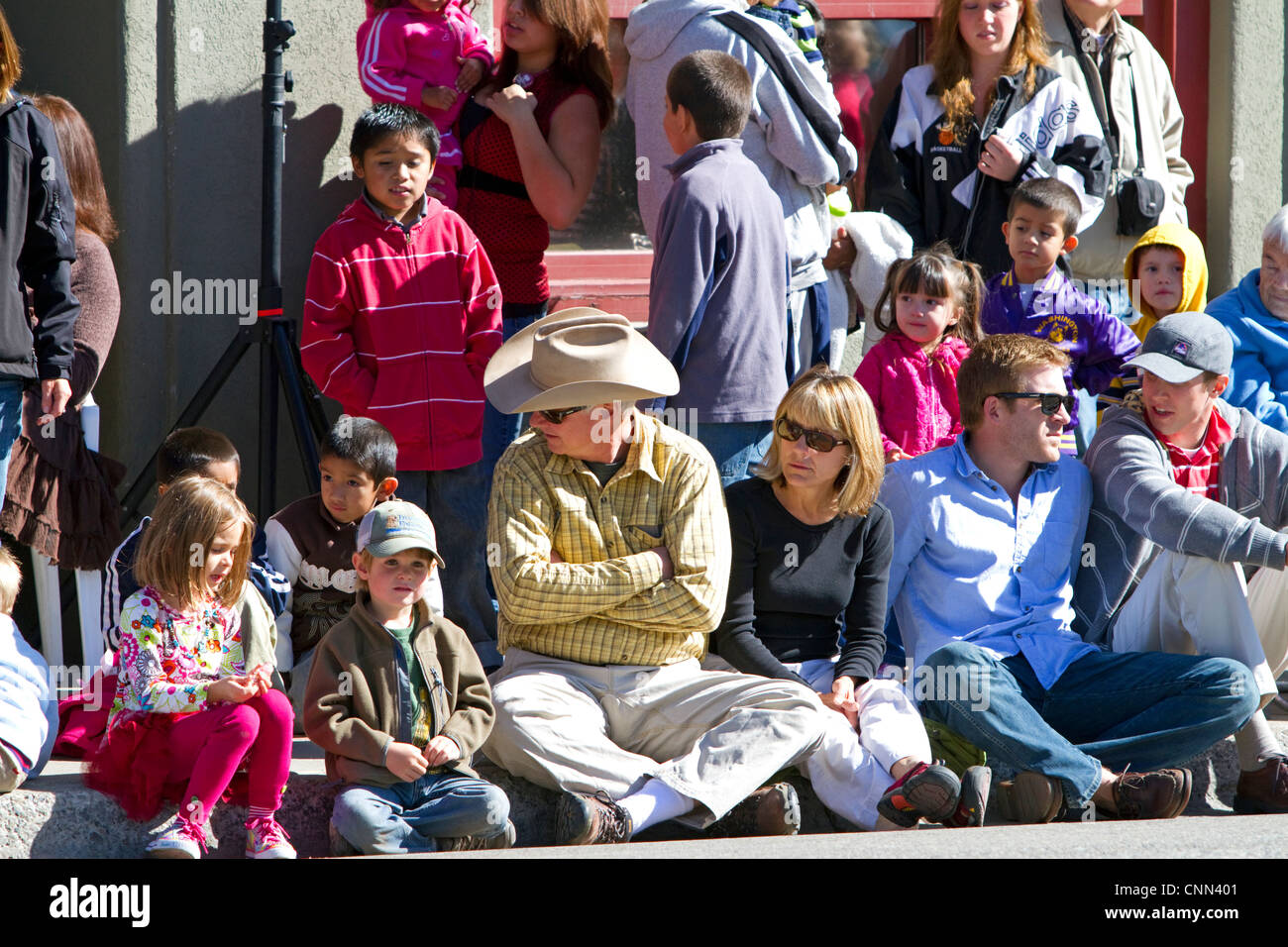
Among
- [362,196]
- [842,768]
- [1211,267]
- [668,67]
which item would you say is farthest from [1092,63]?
[842,768]

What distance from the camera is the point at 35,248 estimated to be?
4539 millimetres

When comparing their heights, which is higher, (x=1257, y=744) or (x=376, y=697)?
(x=376, y=697)

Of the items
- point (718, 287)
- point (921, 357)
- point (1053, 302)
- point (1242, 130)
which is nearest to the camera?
point (718, 287)

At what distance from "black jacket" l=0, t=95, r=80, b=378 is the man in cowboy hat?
1218 millimetres

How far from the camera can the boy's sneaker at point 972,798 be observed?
13.4 ft

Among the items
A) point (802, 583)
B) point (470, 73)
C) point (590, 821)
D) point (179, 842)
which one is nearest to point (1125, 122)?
point (470, 73)

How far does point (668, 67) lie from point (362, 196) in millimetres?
1158

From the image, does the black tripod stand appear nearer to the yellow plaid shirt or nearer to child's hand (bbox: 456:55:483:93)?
child's hand (bbox: 456:55:483:93)

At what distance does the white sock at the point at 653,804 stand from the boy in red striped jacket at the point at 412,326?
1140 mm

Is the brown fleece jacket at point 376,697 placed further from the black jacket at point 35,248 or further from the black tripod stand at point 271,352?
the black tripod stand at point 271,352

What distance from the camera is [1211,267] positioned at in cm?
710

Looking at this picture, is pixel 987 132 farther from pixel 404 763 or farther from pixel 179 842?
pixel 179 842

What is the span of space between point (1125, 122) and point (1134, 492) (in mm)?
2212

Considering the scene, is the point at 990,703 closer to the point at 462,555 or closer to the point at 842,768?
the point at 842,768
